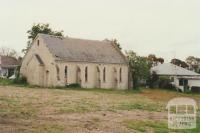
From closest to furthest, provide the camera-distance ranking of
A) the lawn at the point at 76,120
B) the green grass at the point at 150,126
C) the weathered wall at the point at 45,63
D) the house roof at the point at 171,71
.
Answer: the lawn at the point at 76,120
the green grass at the point at 150,126
the weathered wall at the point at 45,63
the house roof at the point at 171,71

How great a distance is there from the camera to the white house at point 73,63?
6234 centimetres

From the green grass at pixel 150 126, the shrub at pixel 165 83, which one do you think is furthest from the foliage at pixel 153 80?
the green grass at pixel 150 126

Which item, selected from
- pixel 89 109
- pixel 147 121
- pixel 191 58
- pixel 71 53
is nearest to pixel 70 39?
pixel 71 53

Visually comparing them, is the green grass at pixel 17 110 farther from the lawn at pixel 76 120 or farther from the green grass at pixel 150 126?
the green grass at pixel 150 126

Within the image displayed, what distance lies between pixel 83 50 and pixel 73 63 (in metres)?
3.89

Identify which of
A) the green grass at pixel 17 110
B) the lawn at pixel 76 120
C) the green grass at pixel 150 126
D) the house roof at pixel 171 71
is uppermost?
the house roof at pixel 171 71

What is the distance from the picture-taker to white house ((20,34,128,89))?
2454 inches

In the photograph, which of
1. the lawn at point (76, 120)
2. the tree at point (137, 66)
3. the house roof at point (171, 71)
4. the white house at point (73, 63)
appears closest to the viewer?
the lawn at point (76, 120)

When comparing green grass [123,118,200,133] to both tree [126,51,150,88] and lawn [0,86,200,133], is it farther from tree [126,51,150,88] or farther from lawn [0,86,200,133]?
tree [126,51,150,88]

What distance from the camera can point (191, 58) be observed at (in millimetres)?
154250

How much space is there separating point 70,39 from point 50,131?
49192mm

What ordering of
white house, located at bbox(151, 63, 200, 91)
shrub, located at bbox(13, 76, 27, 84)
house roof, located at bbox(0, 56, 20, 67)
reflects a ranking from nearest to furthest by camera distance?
shrub, located at bbox(13, 76, 27, 84) < white house, located at bbox(151, 63, 200, 91) < house roof, located at bbox(0, 56, 20, 67)

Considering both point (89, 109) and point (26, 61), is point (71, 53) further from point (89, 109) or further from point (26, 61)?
point (89, 109)

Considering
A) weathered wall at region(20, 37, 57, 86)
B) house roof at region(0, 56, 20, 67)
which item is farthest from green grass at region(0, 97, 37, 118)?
house roof at region(0, 56, 20, 67)
